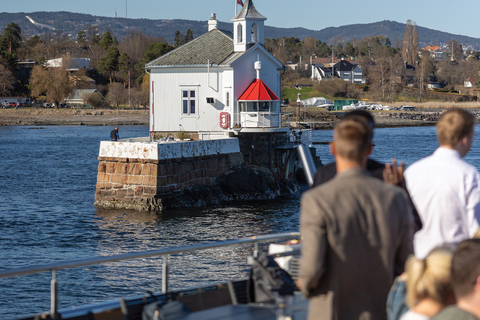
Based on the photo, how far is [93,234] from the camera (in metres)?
22.1

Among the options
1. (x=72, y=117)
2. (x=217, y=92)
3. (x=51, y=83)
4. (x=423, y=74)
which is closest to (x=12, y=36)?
(x=51, y=83)

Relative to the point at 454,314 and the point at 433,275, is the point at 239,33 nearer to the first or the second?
the point at 433,275

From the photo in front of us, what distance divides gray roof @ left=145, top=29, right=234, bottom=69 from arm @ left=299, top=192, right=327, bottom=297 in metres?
27.1

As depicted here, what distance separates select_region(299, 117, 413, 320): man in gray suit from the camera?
3512 millimetres

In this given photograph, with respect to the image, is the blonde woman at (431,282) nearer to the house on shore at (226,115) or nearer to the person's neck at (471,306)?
the person's neck at (471,306)

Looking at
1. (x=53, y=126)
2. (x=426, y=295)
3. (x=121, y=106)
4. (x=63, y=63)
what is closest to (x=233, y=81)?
(x=426, y=295)

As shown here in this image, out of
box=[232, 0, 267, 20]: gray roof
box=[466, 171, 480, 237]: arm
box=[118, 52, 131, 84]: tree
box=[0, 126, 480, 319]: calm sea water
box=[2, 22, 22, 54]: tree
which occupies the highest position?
box=[2, 22, 22, 54]: tree

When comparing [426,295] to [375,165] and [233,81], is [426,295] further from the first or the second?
[233,81]

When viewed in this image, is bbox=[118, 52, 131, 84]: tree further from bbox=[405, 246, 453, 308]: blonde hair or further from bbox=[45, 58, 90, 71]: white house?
bbox=[405, 246, 453, 308]: blonde hair

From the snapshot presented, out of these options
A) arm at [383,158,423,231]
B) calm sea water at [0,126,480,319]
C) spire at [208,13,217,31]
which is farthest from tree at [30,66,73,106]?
arm at [383,158,423,231]

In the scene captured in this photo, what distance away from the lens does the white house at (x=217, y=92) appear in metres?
30.0

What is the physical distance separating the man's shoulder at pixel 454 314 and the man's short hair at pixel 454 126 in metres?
1.64

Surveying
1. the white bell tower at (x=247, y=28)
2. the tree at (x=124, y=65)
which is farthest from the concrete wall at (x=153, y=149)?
the tree at (x=124, y=65)

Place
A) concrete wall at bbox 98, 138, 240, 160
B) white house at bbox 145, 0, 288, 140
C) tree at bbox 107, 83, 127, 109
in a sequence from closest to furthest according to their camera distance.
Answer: concrete wall at bbox 98, 138, 240, 160
white house at bbox 145, 0, 288, 140
tree at bbox 107, 83, 127, 109
